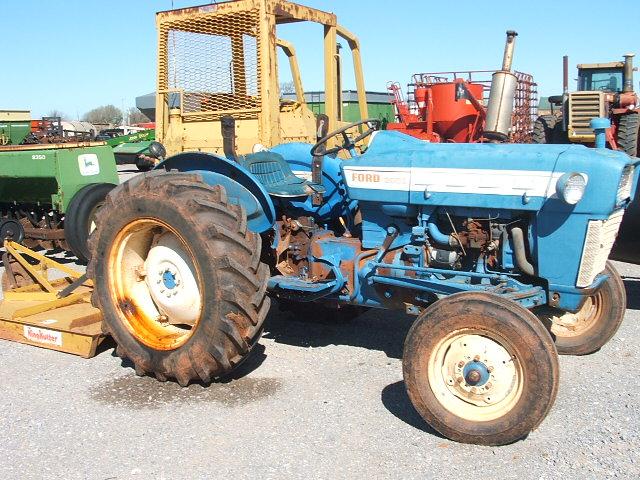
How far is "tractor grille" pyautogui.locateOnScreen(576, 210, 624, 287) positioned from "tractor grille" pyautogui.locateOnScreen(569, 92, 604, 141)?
824 centimetres

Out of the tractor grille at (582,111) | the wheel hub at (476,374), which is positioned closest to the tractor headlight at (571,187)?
the wheel hub at (476,374)

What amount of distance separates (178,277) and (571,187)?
2274 mm

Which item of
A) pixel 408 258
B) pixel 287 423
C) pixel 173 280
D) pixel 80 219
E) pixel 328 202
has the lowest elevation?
pixel 287 423

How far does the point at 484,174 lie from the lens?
3562mm

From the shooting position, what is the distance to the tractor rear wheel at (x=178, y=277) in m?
3.70

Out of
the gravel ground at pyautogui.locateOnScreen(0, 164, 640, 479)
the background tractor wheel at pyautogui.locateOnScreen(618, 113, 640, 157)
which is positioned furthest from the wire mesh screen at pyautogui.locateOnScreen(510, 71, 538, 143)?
the gravel ground at pyautogui.locateOnScreen(0, 164, 640, 479)

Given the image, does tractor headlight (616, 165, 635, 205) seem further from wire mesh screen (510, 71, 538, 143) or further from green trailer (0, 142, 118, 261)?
wire mesh screen (510, 71, 538, 143)

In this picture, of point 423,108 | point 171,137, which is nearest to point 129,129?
point 423,108

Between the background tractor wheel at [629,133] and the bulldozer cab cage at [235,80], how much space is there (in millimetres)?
5811

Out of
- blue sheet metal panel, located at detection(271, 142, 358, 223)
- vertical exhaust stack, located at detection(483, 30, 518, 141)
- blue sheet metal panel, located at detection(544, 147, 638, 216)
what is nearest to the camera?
blue sheet metal panel, located at detection(544, 147, 638, 216)

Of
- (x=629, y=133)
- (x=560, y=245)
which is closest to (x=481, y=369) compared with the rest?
(x=560, y=245)

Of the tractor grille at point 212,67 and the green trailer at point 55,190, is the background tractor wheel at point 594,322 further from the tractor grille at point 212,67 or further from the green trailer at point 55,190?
the green trailer at point 55,190

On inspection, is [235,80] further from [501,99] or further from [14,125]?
[14,125]

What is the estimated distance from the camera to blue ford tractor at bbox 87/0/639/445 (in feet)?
10.5
